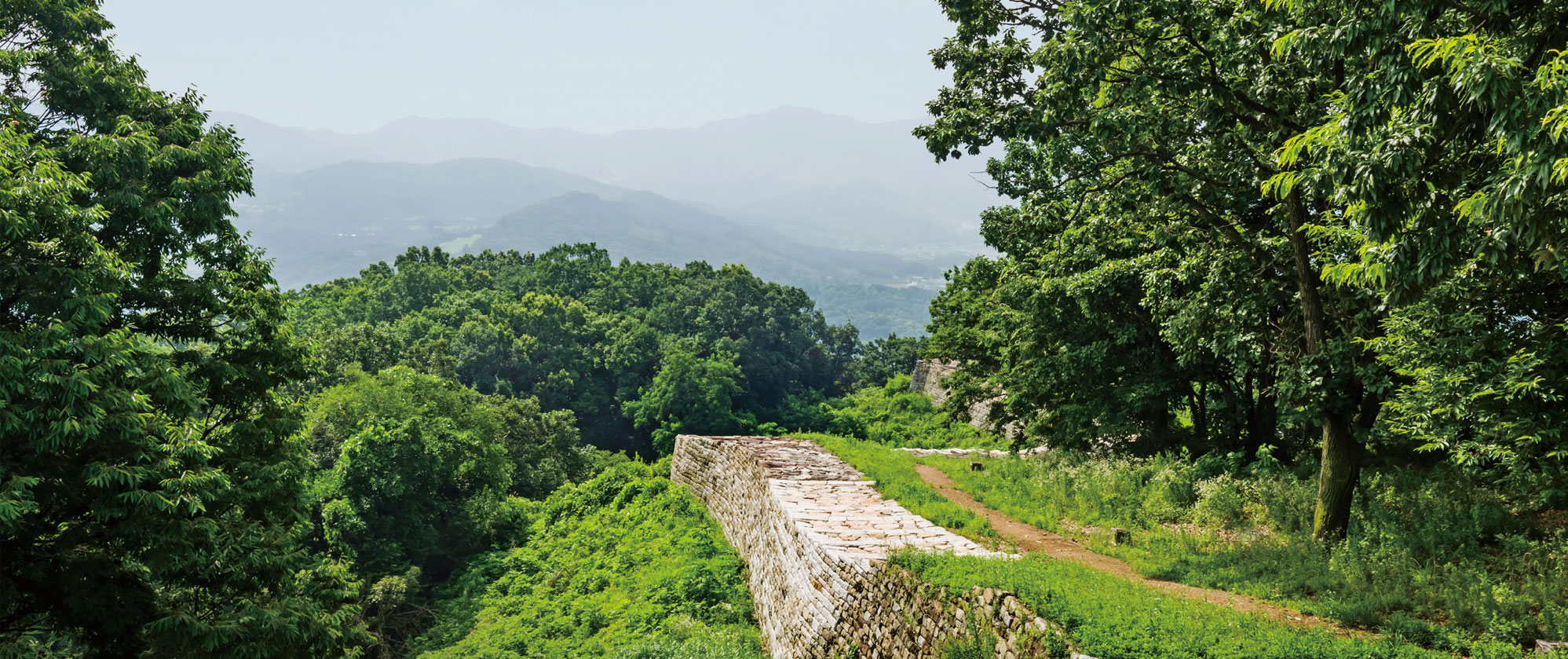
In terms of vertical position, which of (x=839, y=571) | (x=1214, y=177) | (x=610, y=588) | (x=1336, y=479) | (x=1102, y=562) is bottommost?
(x=610, y=588)

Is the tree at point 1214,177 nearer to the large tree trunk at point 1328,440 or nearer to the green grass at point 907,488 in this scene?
the large tree trunk at point 1328,440

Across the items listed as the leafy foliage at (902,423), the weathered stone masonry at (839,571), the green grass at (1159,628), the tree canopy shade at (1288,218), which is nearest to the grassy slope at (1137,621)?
the green grass at (1159,628)

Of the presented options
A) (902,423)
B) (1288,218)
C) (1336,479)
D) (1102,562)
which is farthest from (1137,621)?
(902,423)

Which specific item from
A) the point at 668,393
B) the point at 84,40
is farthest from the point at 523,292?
the point at 84,40

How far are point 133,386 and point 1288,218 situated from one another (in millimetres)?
13189

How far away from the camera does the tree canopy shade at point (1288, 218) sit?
553cm

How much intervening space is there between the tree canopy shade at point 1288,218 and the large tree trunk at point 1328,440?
4cm

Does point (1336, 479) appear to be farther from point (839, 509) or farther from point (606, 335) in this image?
point (606, 335)

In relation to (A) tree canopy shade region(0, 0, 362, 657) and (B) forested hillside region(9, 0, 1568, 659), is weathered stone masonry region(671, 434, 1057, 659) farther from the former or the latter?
(A) tree canopy shade region(0, 0, 362, 657)

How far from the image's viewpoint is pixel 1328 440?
8867 mm

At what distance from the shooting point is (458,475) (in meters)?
23.3

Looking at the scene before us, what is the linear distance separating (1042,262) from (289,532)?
44.5 ft

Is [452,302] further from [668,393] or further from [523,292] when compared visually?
[668,393]

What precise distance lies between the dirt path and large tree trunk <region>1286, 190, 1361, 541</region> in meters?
1.81
